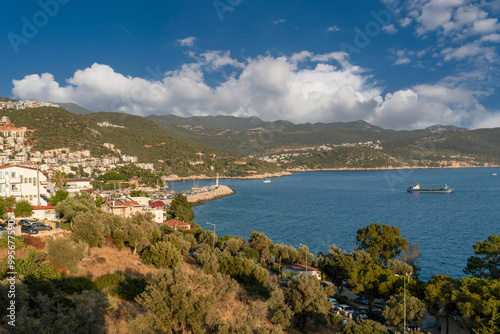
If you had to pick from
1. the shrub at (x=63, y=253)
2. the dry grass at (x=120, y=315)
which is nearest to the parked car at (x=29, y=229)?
the shrub at (x=63, y=253)

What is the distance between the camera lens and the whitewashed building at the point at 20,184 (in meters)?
28.1

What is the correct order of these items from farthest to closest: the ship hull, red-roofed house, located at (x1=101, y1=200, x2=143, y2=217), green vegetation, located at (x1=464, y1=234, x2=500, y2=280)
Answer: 1. the ship hull
2. red-roofed house, located at (x1=101, y1=200, x2=143, y2=217)
3. green vegetation, located at (x1=464, y1=234, x2=500, y2=280)

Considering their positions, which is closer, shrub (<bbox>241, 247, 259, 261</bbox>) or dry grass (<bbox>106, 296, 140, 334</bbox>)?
dry grass (<bbox>106, 296, 140, 334</bbox>)

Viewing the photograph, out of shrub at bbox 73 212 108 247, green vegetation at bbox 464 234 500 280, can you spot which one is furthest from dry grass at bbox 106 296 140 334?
green vegetation at bbox 464 234 500 280

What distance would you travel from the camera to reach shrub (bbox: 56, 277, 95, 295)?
11.1 m

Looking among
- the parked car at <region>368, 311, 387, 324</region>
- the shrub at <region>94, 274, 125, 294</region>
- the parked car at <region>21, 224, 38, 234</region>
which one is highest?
the parked car at <region>21, 224, 38, 234</region>

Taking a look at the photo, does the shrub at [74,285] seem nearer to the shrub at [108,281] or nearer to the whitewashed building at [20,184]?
the shrub at [108,281]

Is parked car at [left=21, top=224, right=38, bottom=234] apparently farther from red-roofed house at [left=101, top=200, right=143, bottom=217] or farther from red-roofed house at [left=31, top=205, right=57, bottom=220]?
red-roofed house at [left=101, top=200, right=143, bottom=217]

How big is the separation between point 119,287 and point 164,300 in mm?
4192

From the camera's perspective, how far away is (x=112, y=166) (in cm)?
9919

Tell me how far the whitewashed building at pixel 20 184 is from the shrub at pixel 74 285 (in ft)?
71.4

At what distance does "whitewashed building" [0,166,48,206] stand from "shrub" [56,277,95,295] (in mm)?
21773

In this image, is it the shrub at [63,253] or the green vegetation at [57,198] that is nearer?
the shrub at [63,253]

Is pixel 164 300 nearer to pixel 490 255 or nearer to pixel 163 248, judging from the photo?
pixel 163 248
